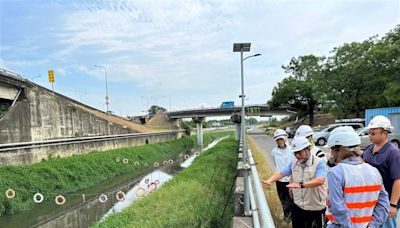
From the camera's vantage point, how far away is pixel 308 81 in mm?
44375

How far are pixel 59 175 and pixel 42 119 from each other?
703 cm

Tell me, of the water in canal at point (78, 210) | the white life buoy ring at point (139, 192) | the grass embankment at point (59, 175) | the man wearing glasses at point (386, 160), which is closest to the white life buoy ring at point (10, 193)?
the grass embankment at point (59, 175)

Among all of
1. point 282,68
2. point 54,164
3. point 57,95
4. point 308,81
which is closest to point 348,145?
point 54,164

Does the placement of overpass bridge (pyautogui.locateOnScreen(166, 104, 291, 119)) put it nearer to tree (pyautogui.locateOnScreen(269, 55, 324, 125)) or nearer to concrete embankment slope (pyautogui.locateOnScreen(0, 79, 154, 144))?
tree (pyautogui.locateOnScreen(269, 55, 324, 125))

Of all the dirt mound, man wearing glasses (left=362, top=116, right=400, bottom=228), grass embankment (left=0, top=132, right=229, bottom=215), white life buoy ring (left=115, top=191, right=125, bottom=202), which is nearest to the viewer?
man wearing glasses (left=362, top=116, right=400, bottom=228)

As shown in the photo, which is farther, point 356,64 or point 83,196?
point 356,64

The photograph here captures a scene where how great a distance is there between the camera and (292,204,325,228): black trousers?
12.5 ft

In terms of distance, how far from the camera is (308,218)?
12.6 feet

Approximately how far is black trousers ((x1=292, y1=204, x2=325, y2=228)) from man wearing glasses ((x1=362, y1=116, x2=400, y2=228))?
79 centimetres

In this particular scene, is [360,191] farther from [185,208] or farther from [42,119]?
[42,119]

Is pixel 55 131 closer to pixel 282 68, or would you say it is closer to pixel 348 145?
pixel 348 145

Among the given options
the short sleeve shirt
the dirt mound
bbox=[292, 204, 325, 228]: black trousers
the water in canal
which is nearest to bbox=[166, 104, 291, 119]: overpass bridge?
the dirt mound

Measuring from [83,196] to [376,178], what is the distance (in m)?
15.4

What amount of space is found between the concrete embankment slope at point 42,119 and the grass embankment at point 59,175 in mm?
3067
